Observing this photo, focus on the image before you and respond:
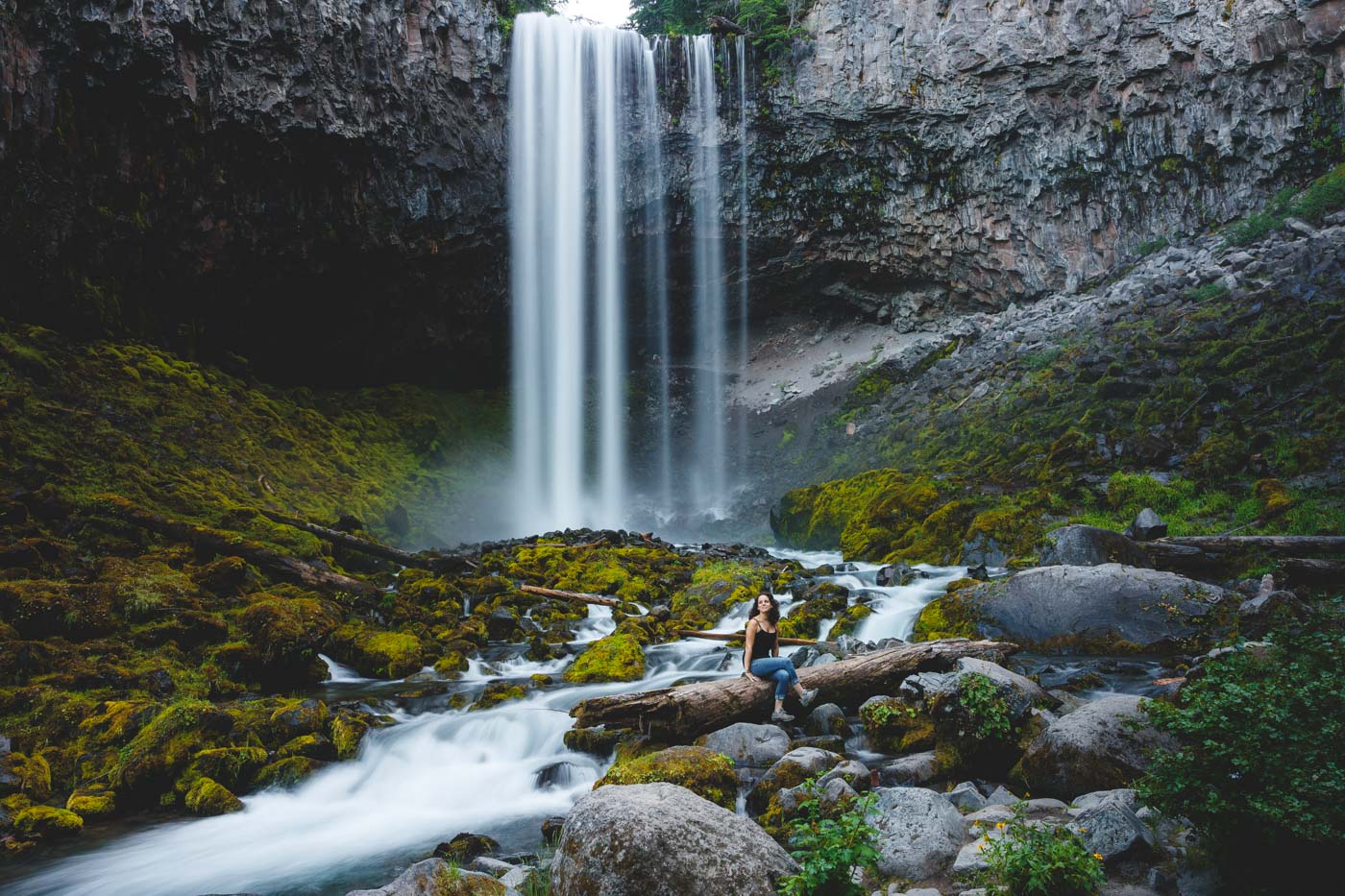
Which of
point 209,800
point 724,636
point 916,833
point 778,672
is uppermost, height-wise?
point 916,833

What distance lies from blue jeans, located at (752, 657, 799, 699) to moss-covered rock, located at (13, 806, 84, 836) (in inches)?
214

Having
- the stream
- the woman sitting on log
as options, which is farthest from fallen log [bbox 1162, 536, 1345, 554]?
the woman sitting on log

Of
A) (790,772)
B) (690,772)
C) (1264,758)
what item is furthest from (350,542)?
(1264,758)

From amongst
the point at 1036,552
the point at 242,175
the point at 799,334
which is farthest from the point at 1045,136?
the point at 242,175

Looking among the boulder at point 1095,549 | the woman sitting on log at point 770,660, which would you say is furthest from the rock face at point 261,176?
the boulder at point 1095,549

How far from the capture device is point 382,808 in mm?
6453

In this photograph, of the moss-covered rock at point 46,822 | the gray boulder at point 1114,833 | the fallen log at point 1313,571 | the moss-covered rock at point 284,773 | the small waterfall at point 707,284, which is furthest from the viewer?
the small waterfall at point 707,284

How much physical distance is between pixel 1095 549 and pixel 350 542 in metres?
12.7

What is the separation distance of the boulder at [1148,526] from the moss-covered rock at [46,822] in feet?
42.7

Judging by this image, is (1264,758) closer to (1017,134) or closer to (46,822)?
(46,822)

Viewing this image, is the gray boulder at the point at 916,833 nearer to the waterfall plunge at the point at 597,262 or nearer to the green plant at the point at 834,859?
the green plant at the point at 834,859

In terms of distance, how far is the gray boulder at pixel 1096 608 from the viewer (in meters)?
8.23

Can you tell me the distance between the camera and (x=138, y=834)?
556cm

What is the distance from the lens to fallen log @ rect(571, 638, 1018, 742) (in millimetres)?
6270
